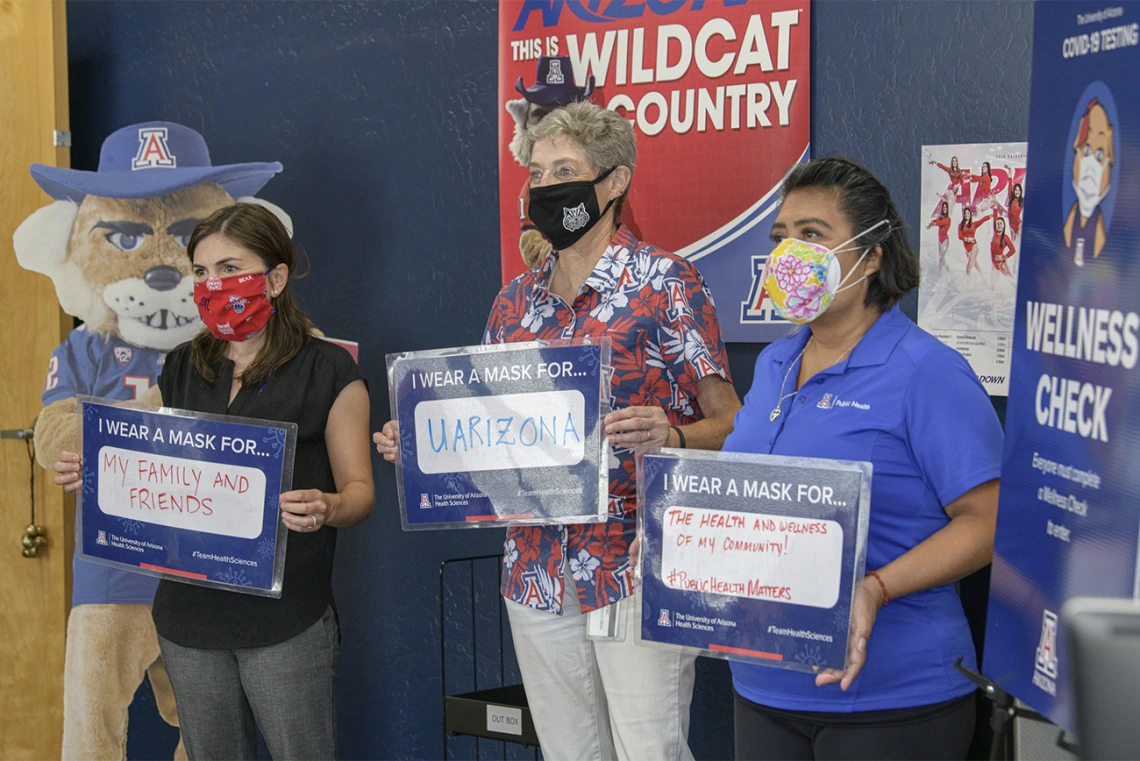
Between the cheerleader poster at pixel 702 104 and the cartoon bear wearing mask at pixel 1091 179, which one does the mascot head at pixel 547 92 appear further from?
the cartoon bear wearing mask at pixel 1091 179

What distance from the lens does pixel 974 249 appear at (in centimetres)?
253

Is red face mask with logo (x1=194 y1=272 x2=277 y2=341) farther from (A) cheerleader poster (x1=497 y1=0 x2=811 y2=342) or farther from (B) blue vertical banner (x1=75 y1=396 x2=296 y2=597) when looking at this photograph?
(A) cheerleader poster (x1=497 y1=0 x2=811 y2=342)

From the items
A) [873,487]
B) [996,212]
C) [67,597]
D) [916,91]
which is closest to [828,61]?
[916,91]

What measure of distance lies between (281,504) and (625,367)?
2.40ft

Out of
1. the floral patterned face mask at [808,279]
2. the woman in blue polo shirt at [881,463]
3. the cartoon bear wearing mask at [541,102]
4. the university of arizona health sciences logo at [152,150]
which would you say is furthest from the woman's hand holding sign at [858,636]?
the university of arizona health sciences logo at [152,150]

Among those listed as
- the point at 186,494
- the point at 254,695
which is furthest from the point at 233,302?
the point at 254,695

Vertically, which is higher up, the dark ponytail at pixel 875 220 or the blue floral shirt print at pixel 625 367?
the dark ponytail at pixel 875 220

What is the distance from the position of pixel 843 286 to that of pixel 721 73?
1.15 metres

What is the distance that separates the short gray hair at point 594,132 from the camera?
7.40 feet

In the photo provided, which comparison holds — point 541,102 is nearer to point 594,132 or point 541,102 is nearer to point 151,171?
point 594,132

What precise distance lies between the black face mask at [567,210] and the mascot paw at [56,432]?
4.73ft

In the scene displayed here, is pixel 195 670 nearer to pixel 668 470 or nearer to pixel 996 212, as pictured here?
pixel 668 470

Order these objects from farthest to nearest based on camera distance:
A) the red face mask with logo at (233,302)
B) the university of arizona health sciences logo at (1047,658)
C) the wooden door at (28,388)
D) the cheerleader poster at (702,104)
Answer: the wooden door at (28,388), the cheerleader poster at (702,104), the red face mask with logo at (233,302), the university of arizona health sciences logo at (1047,658)

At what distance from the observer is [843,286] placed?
1813 millimetres
